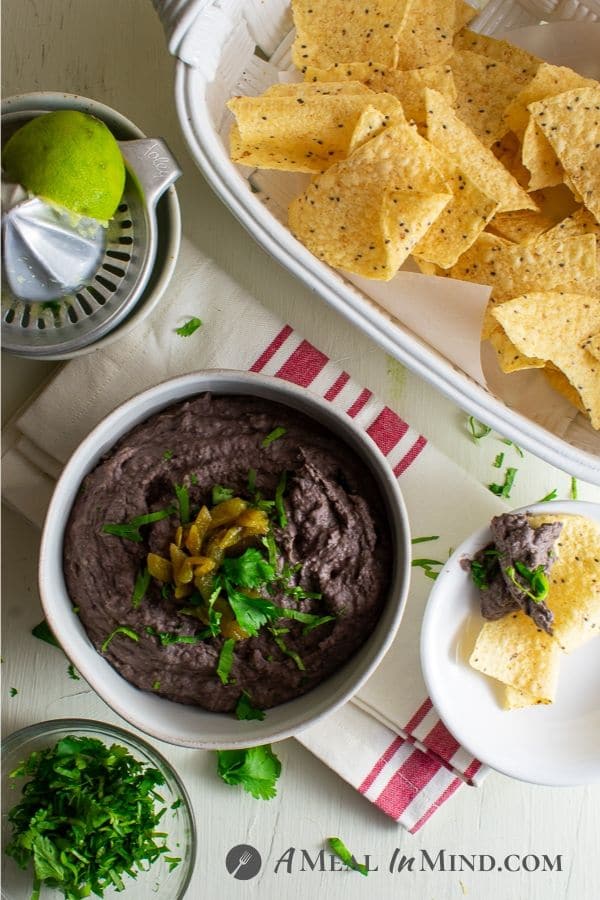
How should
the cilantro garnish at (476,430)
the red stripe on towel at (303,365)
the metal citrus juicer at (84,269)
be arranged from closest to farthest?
the metal citrus juicer at (84,269)
the red stripe on towel at (303,365)
the cilantro garnish at (476,430)

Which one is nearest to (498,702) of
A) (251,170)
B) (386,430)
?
(386,430)

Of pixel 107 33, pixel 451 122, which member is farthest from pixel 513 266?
pixel 107 33

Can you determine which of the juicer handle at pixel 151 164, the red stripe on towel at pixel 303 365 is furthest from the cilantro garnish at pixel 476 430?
the juicer handle at pixel 151 164

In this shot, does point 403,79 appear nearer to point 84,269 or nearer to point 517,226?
point 517,226

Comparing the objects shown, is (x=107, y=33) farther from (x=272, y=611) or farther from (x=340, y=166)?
(x=272, y=611)

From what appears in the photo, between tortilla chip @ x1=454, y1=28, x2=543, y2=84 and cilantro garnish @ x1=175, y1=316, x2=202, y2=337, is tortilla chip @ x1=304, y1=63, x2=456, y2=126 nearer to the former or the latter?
tortilla chip @ x1=454, y1=28, x2=543, y2=84

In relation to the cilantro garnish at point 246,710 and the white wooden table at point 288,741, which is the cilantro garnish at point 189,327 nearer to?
the white wooden table at point 288,741

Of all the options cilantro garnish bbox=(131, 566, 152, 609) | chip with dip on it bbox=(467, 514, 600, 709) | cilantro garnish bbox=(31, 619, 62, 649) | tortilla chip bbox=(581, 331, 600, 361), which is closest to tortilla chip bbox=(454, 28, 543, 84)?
tortilla chip bbox=(581, 331, 600, 361)
